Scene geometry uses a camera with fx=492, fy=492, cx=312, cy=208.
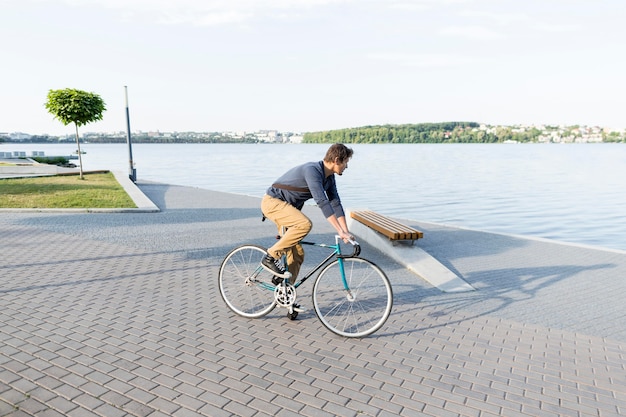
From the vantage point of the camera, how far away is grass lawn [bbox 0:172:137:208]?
1380 centimetres

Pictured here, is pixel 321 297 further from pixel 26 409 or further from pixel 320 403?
pixel 26 409

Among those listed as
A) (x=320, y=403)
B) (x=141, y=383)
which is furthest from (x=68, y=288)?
(x=320, y=403)

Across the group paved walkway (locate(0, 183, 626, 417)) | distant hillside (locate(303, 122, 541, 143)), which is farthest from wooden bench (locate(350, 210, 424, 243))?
distant hillside (locate(303, 122, 541, 143))

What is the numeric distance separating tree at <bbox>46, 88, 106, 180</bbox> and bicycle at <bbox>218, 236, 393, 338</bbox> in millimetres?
18041

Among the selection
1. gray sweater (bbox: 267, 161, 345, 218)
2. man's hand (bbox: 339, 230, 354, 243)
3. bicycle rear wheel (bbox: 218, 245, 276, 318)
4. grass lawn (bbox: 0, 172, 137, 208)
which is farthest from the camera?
grass lawn (bbox: 0, 172, 137, 208)

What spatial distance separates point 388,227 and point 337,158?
4217 millimetres

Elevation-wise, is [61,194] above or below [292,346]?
below

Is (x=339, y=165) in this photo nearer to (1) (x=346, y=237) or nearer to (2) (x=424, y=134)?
(1) (x=346, y=237)

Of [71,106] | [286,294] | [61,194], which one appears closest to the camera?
[286,294]

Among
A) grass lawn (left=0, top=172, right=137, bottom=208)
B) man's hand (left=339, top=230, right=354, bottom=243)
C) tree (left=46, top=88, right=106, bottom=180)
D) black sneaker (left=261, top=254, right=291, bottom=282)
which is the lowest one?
grass lawn (left=0, top=172, right=137, bottom=208)

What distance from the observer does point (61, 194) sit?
1619 cm

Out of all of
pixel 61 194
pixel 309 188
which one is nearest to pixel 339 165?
pixel 309 188

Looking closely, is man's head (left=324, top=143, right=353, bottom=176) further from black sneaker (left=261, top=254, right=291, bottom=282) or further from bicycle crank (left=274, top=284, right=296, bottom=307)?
bicycle crank (left=274, top=284, right=296, bottom=307)

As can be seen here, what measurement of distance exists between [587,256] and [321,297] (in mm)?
5949
